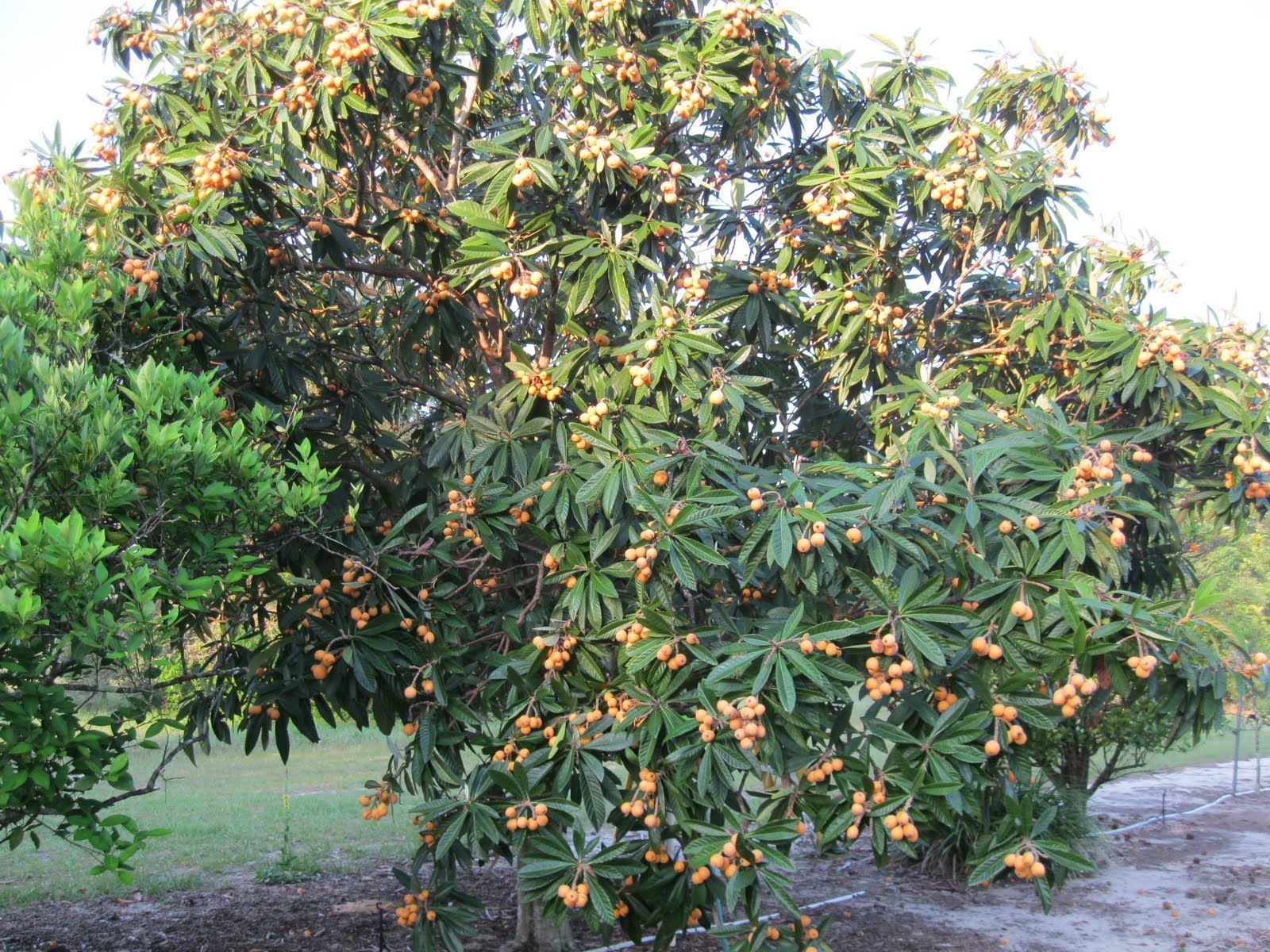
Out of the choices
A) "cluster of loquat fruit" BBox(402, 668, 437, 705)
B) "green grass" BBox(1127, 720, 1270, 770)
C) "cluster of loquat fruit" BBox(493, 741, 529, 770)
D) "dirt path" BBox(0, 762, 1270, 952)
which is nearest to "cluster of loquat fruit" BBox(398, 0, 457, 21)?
"cluster of loquat fruit" BBox(402, 668, 437, 705)

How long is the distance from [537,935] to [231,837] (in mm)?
3577

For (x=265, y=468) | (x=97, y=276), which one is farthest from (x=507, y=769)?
(x=97, y=276)

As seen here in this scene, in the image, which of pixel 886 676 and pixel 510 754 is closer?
pixel 886 676

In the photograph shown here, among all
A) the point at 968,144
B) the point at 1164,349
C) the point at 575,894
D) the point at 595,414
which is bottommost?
the point at 575,894

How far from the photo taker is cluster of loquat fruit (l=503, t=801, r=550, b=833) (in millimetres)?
3168

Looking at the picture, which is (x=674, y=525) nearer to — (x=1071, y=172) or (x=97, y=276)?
(x=97, y=276)

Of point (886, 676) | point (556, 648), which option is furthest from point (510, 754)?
point (886, 676)

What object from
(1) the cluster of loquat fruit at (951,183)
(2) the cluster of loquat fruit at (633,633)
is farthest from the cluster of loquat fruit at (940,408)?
(2) the cluster of loquat fruit at (633,633)

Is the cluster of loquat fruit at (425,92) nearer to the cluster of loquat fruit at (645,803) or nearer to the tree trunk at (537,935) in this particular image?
the cluster of loquat fruit at (645,803)

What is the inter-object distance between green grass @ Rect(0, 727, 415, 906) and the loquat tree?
261cm

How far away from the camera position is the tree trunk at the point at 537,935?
16.4 feet

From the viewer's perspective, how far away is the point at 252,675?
3.62 metres

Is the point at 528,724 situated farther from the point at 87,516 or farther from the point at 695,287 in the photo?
the point at 695,287

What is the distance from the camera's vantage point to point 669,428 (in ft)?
13.4
